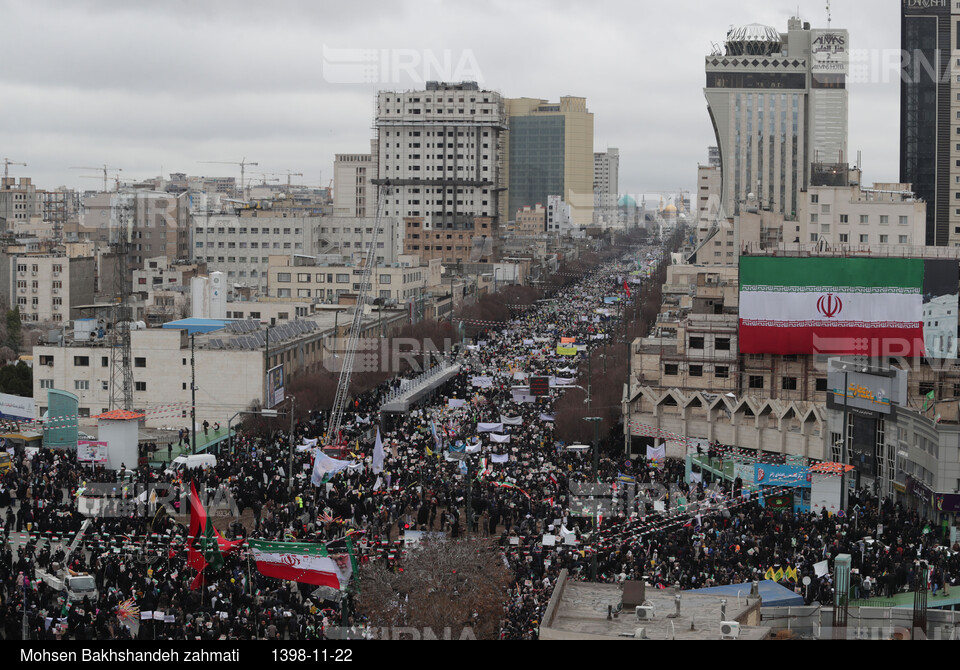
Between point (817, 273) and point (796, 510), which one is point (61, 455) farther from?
point (817, 273)

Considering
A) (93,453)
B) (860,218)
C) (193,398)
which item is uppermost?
(860,218)

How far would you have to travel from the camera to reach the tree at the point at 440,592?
2192 cm

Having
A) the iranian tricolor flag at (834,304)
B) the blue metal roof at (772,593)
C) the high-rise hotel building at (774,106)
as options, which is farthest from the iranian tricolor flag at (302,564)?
the high-rise hotel building at (774,106)

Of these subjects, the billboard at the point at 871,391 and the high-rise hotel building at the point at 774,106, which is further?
the high-rise hotel building at the point at 774,106

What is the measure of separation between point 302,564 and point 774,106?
434ft

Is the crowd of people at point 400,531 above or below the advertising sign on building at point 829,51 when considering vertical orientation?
below

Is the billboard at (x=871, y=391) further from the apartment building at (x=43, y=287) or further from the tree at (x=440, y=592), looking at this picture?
the apartment building at (x=43, y=287)

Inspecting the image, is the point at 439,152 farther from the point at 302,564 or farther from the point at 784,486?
the point at 302,564

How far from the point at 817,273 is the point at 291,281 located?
48.5 metres

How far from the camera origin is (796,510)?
33.2 metres

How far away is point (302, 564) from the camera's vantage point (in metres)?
24.8

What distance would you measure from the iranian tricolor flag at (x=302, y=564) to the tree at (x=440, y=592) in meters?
0.48

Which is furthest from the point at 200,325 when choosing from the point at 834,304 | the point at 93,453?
the point at 834,304

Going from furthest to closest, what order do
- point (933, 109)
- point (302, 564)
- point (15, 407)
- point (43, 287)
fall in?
point (933, 109) → point (43, 287) → point (15, 407) → point (302, 564)
